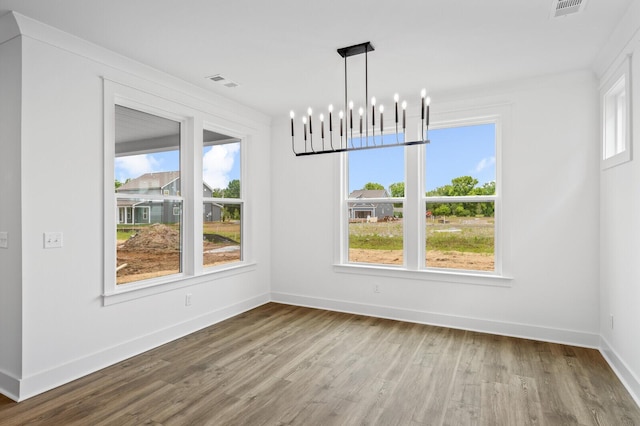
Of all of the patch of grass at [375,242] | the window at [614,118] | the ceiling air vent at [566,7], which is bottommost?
the patch of grass at [375,242]

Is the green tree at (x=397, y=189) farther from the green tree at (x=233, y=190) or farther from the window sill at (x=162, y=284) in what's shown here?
the window sill at (x=162, y=284)

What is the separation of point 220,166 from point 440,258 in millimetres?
2913

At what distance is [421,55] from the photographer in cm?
316

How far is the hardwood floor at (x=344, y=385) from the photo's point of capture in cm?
237

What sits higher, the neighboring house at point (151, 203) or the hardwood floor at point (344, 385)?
the neighboring house at point (151, 203)

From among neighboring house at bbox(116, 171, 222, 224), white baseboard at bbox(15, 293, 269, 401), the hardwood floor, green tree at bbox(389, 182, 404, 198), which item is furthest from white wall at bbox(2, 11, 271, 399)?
green tree at bbox(389, 182, 404, 198)

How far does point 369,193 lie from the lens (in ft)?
15.6

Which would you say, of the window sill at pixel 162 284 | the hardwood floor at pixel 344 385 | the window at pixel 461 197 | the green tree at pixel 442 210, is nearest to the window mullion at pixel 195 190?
the window sill at pixel 162 284

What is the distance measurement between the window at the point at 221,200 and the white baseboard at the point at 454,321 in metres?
1.10

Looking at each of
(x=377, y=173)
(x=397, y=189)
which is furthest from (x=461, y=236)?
(x=377, y=173)

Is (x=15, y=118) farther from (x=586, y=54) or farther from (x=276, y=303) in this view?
(x=586, y=54)

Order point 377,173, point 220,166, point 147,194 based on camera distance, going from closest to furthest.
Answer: point 147,194 < point 220,166 < point 377,173

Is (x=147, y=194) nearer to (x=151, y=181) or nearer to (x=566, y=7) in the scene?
(x=151, y=181)

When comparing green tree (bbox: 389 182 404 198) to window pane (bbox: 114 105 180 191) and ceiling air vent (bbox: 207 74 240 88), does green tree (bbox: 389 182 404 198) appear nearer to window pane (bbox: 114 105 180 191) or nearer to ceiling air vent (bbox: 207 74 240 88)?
ceiling air vent (bbox: 207 74 240 88)
